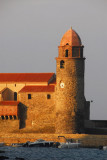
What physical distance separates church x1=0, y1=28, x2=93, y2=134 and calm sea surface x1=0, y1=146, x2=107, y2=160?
15.7ft

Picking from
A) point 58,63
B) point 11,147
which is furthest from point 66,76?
point 11,147

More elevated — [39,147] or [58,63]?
[58,63]

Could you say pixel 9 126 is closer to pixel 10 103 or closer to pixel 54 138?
pixel 10 103

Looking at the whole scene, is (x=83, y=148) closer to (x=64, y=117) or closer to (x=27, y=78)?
(x=64, y=117)

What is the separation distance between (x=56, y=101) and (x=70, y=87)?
2.42m

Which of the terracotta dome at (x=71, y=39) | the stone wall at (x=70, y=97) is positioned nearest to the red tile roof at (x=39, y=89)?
the stone wall at (x=70, y=97)

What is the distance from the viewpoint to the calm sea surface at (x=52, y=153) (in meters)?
115

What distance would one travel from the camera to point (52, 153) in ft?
392

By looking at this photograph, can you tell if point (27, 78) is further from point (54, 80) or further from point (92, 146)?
point (92, 146)

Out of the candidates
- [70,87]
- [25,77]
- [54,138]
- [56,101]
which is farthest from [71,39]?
[54,138]

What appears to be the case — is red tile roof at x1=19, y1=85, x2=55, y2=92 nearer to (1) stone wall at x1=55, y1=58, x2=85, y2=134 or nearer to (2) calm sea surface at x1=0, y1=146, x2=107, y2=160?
(1) stone wall at x1=55, y1=58, x2=85, y2=134

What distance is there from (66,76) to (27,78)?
8.24 meters

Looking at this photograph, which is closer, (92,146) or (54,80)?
(92,146)

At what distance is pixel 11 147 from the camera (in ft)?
412
